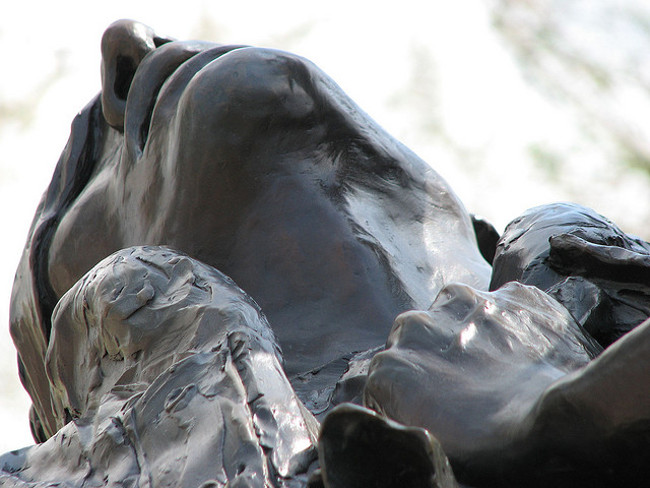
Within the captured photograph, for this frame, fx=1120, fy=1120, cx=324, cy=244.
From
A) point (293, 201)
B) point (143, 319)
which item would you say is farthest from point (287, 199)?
point (143, 319)

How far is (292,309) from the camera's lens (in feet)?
5.89

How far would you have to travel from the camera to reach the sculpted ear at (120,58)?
2166 millimetres

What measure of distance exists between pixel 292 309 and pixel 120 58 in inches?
27.6

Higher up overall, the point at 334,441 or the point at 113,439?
the point at 334,441

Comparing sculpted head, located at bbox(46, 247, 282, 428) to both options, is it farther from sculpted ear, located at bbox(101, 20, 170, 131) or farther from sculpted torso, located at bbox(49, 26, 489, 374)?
sculpted ear, located at bbox(101, 20, 170, 131)

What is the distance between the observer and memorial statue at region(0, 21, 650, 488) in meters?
1.08

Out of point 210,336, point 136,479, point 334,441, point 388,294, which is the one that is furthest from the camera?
point 388,294

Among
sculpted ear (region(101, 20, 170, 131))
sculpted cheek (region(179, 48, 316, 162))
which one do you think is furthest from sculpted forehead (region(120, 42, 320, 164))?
sculpted ear (region(101, 20, 170, 131))

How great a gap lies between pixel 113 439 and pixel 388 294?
602mm

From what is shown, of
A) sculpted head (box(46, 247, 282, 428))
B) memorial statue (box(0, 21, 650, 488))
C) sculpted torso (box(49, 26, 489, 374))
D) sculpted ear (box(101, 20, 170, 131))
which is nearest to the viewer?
memorial statue (box(0, 21, 650, 488))

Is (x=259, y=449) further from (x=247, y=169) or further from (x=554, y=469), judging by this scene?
(x=247, y=169)

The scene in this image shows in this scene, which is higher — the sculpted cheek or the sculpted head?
the sculpted cheek

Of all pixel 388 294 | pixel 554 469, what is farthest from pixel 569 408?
pixel 388 294

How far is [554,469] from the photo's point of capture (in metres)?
1.09
